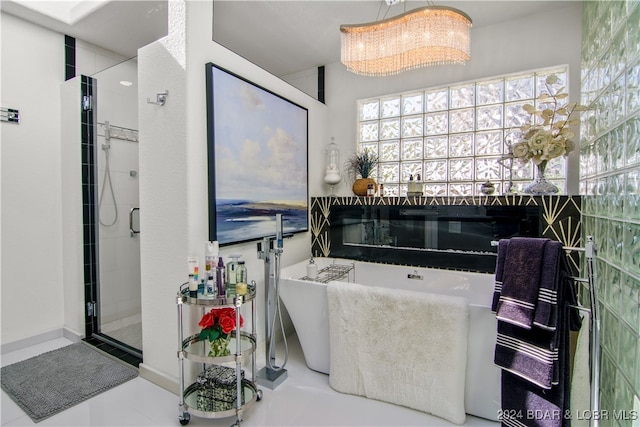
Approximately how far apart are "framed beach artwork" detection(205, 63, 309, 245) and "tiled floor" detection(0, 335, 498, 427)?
106 centimetres

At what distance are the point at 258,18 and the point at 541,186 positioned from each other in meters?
2.64

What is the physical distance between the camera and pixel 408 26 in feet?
5.70

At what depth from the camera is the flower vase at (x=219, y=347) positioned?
1.78 m

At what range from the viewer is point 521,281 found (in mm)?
1455

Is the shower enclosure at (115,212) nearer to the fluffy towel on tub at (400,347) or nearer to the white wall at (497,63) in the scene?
the white wall at (497,63)

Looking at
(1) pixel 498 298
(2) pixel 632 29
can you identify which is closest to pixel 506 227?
(1) pixel 498 298

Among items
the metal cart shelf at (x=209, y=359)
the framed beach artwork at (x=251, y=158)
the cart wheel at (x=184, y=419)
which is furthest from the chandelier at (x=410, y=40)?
the cart wheel at (x=184, y=419)

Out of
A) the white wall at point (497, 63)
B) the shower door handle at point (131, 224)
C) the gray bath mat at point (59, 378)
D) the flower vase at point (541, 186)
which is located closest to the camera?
the gray bath mat at point (59, 378)

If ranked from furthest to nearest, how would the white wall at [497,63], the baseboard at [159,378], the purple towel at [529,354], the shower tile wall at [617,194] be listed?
1. the white wall at [497,63]
2. the baseboard at [159,378]
3. the purple towel at [529,354]
4. the shower tile wall at [617,194]

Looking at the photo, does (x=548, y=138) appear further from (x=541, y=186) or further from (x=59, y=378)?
(x=59, y=378)

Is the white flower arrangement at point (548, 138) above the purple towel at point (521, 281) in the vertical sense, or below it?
above

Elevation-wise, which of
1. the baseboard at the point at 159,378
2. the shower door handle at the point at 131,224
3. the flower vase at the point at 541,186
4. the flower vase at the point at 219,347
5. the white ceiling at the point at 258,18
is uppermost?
the white ceiling at the point at 258,18

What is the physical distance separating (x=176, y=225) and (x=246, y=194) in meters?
0.56

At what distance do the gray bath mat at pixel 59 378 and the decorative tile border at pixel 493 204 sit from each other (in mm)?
1940
